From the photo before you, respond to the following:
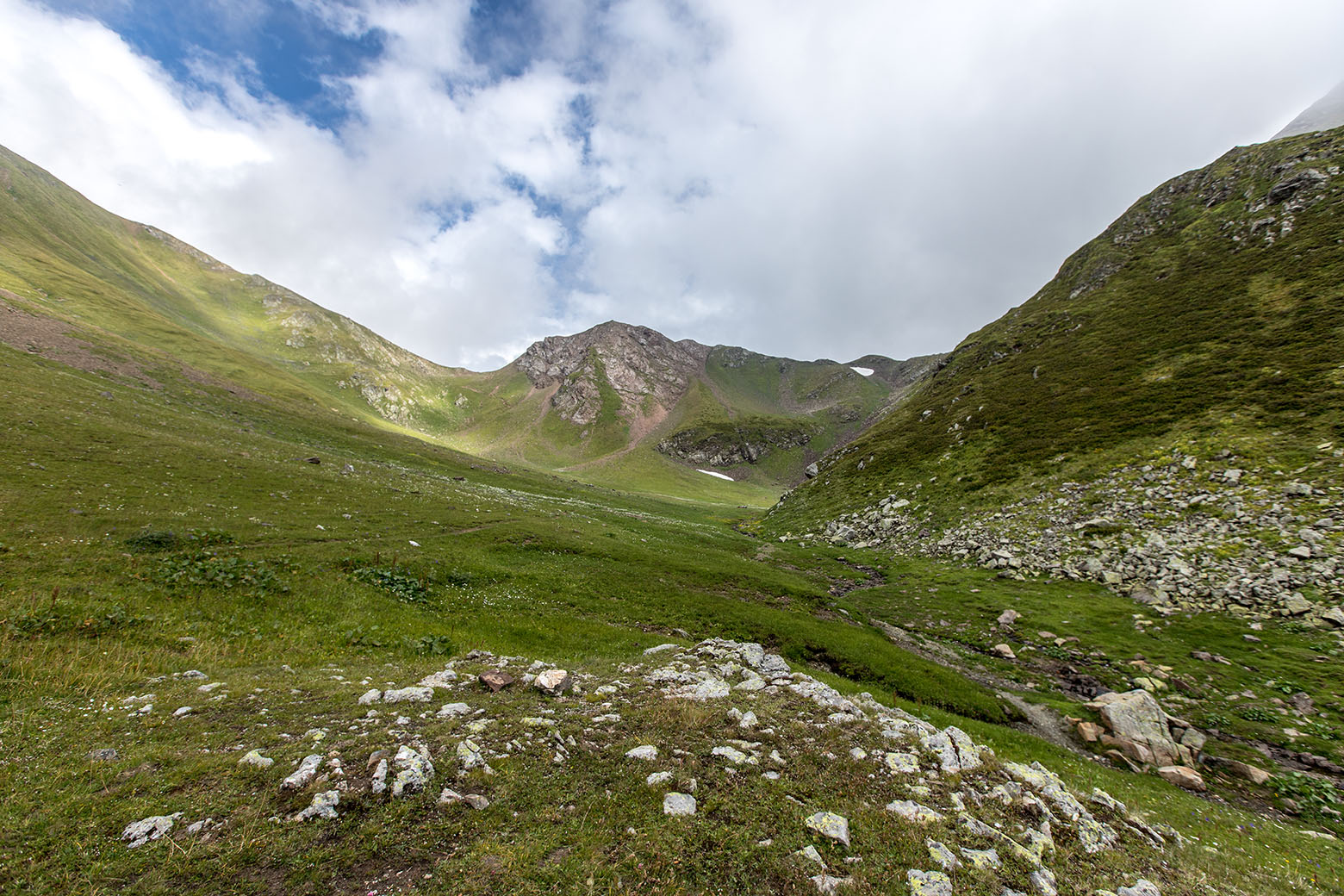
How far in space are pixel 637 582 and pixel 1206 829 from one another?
2464 centimetres

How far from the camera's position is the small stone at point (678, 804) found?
7832mm

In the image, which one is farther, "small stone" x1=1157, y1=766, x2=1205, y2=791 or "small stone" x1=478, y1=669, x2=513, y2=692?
"small stone" x1=1157, y1=766, x2=1205, y2=791

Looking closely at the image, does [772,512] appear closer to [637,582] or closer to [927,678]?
[637,582]

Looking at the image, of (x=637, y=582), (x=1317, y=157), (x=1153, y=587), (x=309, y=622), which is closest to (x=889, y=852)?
(x=309, y=622)

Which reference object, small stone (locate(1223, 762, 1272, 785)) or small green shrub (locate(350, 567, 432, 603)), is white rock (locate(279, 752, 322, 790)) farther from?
small stone (locate(1223, 762, 1272, 785))

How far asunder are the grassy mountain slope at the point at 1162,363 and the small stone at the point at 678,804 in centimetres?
4764

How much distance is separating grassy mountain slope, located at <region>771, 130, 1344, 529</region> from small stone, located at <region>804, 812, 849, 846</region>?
149ft

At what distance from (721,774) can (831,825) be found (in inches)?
86.6

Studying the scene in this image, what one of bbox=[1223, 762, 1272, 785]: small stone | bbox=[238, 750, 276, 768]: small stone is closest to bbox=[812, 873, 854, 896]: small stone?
bbox=[238, 750, 276, 768]: small stone

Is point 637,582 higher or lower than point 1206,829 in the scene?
lower

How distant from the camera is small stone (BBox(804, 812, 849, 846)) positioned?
7.45 m

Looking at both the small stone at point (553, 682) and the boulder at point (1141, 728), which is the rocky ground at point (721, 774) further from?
the boulder at point (1141, 728)

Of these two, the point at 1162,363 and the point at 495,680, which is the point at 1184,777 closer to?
the point at 495,680

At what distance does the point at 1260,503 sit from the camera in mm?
28422
